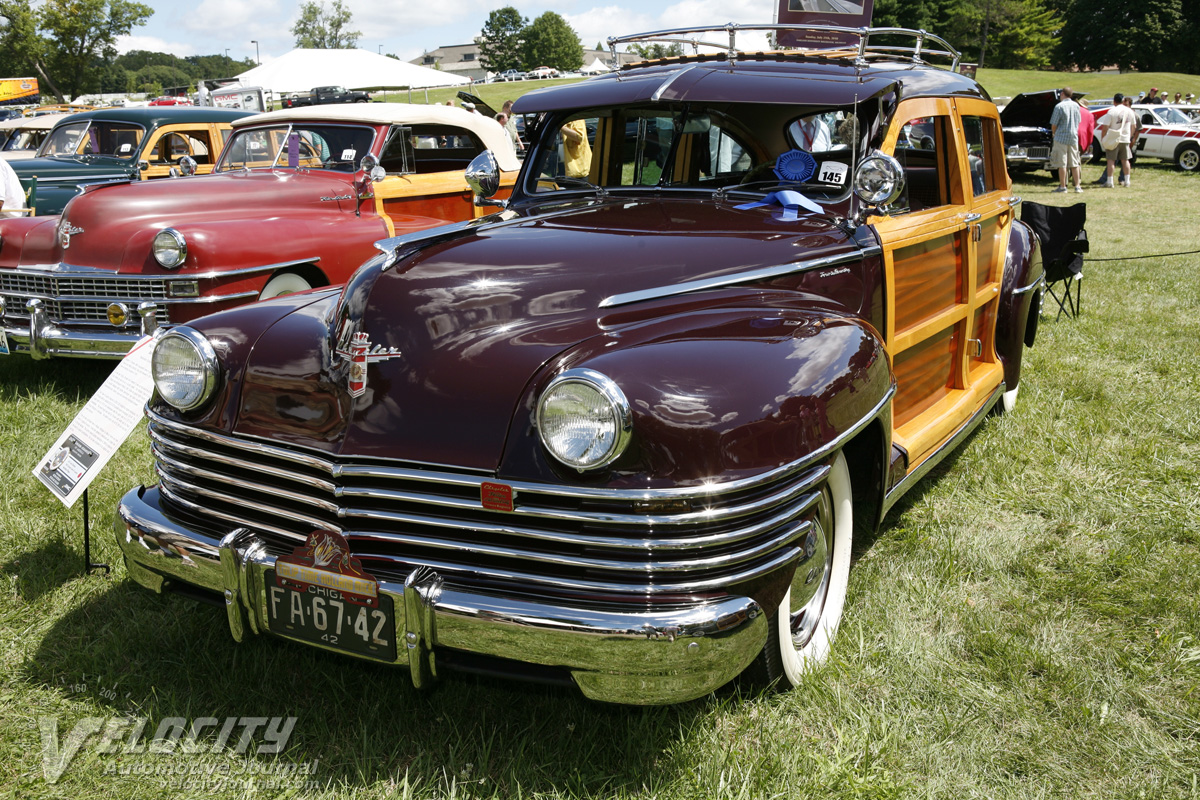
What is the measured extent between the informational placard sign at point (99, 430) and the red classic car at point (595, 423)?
1.10ft

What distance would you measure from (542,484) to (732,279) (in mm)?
1042

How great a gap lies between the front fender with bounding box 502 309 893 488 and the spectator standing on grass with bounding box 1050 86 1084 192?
15508 millimetres

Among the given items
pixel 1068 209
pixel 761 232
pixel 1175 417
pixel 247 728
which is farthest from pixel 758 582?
pixel 1068 209

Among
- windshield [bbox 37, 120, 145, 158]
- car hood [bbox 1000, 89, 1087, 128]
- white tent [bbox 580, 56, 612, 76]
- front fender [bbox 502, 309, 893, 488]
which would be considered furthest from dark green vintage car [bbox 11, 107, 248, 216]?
car hood [bbox 1000, 89, 1087, 128]

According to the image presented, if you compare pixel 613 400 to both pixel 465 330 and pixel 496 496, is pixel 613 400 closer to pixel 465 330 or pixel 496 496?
pixel 496 496

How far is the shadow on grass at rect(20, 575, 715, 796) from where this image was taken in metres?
2.35

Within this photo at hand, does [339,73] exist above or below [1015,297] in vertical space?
above

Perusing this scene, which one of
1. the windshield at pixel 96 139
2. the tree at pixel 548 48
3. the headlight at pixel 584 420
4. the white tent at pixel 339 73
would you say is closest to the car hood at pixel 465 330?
the headlight at pixel 584 420

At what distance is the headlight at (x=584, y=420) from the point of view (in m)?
2.03

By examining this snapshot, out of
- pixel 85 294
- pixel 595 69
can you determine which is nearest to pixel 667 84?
pixel 595 69

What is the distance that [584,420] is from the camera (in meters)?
2.05

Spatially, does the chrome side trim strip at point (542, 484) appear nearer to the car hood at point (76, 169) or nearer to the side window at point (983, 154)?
the side window at point (983, 154)

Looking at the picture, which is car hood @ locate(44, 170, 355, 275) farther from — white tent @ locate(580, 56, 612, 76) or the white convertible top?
white tent @ locate(580, 56, 612, 76)

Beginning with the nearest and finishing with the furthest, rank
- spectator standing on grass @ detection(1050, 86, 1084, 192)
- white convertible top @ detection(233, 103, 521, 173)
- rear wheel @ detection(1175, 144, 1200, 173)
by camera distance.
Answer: white convertible top @ detection(233, 103, 521, 173), spectator standing on grass @ detection(1050, 86, 1084, 192), rear wheel @ detection(1175, 144, 1200, 173)
